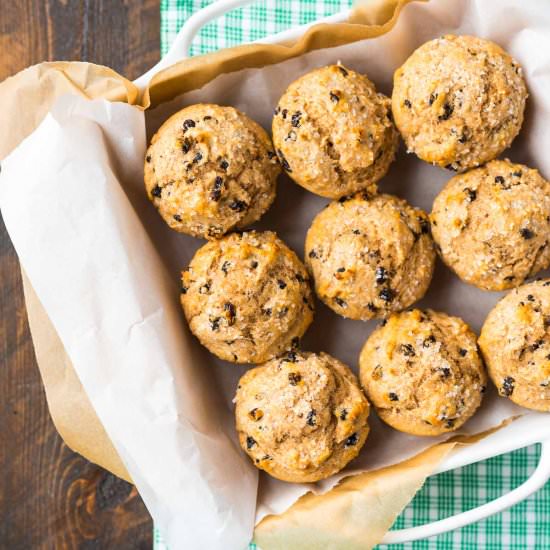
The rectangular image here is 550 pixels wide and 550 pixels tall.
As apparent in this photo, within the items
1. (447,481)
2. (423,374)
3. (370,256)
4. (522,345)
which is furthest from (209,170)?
(447,481)

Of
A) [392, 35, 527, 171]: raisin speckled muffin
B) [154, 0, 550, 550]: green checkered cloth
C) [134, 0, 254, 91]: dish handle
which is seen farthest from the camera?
[154, 0, 550, 550]: green checkered cloth

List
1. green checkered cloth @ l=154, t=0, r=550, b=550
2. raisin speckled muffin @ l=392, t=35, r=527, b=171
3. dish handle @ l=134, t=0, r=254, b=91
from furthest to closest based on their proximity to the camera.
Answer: green checkered cloth @ l=154, t=0, r=550, b=550
dish handle @ l=134, t=0, r=254, b=91
raisin speckled muffin @ l=392, t=35, r=527, b=171

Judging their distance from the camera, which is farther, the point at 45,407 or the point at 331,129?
the point at 45,407

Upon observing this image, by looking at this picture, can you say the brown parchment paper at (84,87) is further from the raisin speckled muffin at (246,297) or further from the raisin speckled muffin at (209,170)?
the raisin speckled muffin at (246,297)

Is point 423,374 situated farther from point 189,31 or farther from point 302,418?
point 189,31

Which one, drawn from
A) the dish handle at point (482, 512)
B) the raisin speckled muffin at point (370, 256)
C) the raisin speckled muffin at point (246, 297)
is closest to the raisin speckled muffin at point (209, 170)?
the raisin speckled muffin at point (246, 297)

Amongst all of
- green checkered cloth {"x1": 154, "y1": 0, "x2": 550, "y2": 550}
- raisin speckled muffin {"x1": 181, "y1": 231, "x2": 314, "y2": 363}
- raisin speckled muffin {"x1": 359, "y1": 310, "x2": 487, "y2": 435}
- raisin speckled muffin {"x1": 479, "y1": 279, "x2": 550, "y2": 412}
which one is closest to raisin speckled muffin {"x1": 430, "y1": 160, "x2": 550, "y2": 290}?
raisin speckled muffin {"x1": 479, "y1": 279, "x2": 550, "y2": 412}

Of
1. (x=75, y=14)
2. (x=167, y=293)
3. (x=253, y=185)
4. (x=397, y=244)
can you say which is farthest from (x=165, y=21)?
(x=397, y=244)

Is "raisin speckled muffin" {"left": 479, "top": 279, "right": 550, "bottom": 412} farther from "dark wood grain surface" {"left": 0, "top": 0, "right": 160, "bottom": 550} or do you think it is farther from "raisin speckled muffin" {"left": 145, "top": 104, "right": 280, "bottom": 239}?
"dark wood grain surface" {"left": 0, "top": 0, "right": 160, "bottom": 550}
